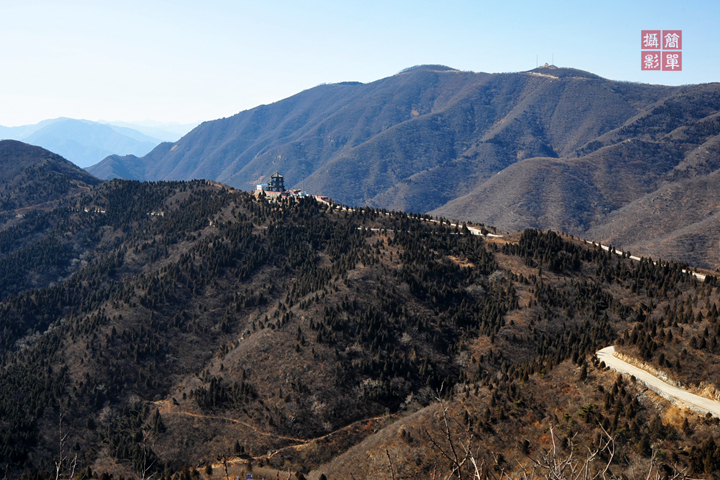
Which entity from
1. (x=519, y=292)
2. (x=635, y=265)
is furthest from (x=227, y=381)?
(x=635, y=265)

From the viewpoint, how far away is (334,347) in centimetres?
4944

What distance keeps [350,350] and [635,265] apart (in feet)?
121

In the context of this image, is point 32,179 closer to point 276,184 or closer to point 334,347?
point 276,184

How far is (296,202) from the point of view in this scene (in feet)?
272

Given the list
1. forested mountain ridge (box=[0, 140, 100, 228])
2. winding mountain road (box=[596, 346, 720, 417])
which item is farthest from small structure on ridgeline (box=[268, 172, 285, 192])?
winding mountain road (box=[596, 346, 720, 417])

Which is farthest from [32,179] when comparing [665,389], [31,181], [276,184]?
[665,389]

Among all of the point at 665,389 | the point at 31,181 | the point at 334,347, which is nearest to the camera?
the point at 665,389

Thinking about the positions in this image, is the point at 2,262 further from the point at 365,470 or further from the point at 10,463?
the point at 365,470

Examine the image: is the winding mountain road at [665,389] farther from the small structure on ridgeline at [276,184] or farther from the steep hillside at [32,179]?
the steep hillside at [32,179]

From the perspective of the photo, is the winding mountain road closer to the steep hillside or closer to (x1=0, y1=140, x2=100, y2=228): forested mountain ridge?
(x1=0, y1=140, x2=100, y2=228): forested mountain ridge

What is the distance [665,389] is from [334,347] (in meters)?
29.6

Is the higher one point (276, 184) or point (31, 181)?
point (31, 181)

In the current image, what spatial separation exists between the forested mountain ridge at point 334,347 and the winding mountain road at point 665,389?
2.80 ft

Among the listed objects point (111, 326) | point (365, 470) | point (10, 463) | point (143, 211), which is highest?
point (143, 211)
